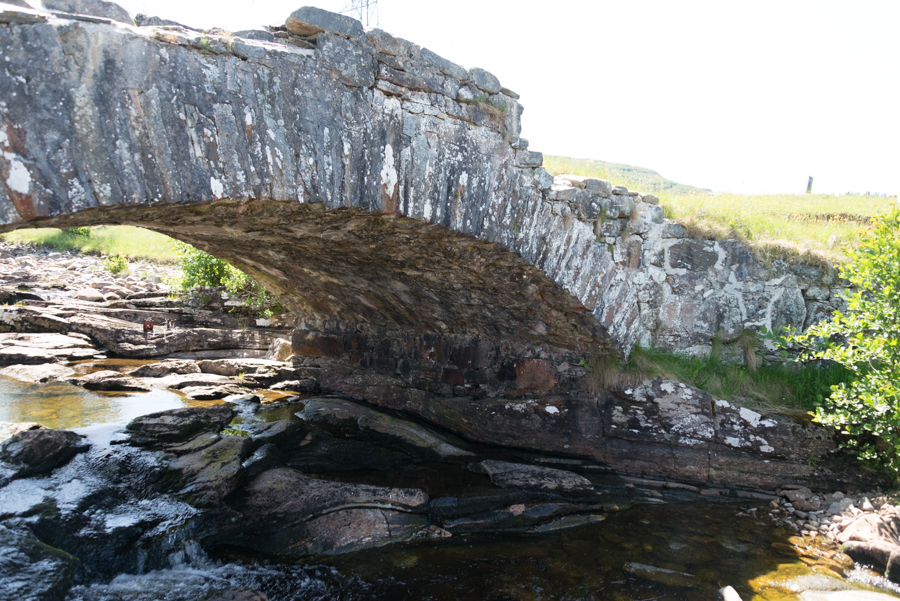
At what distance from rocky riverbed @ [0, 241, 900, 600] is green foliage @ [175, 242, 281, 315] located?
2640 mm

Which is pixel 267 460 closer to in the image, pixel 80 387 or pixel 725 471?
pixel 80 387

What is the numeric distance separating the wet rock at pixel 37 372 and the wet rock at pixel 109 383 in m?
0.32

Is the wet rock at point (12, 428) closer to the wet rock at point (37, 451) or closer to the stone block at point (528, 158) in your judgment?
the wet rock at point (37, 451)

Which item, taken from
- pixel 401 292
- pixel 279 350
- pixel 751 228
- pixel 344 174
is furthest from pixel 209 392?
pixel 751 228

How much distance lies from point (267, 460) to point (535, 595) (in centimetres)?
263

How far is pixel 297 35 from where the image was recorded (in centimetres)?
322

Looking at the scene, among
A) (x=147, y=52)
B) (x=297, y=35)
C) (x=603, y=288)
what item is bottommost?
(x=603, y=288)

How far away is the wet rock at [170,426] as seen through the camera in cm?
492

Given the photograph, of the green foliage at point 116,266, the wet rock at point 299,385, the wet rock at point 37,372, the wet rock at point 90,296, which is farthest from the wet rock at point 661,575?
the green foliage at point 116,266

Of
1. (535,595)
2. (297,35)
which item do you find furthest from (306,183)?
(535,595)

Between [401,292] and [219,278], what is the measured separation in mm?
5597

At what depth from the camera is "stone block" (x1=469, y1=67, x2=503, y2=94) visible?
402 cm

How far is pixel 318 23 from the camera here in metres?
3.19

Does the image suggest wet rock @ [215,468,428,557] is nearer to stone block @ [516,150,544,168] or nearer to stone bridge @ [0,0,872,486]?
stone bridge @ [0,0,872,486]
